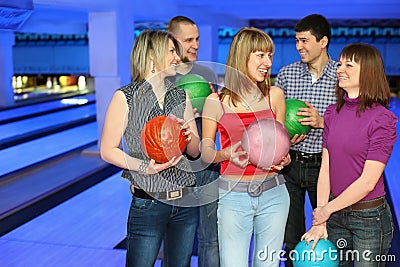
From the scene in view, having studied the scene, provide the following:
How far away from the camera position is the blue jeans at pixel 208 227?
1.60 m

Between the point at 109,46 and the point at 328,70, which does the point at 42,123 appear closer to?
the point at 109,46

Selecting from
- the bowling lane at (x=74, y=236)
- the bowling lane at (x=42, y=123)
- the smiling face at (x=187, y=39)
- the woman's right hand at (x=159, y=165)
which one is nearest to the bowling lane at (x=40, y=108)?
the bowling lane at (x=42, y=123)

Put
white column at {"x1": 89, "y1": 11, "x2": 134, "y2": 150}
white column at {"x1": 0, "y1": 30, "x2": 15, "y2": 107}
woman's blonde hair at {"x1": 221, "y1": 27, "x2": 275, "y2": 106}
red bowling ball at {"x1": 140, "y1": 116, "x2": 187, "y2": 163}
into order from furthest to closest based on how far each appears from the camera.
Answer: white column at {"x1": 0, "y1": 30, "x2": 15, "y2": 107} < white column at {"x1": 89, "y1": 11, "x2": 134, "y2": 150} < woman's blonde hair at {"x1": 221, "y1": 27, "x2": 275, "y2": 106} < red bowling ball at {"x1": 140, "y1": 116, "x2": 187, "y2": 163}

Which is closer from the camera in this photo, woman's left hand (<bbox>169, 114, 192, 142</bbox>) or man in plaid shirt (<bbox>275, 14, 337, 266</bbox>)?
woman's left hand (<bbox>169, 114, 192, 142</bbox>)

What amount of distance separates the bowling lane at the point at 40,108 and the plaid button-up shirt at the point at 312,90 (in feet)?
17.9

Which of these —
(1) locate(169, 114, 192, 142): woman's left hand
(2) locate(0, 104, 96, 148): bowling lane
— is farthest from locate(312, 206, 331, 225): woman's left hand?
(2) locate(0, 104, 96, 148): bowling lane

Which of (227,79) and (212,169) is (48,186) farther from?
(227,79)

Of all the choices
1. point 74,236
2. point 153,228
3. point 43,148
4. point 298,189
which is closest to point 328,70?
Answer: point 298,189

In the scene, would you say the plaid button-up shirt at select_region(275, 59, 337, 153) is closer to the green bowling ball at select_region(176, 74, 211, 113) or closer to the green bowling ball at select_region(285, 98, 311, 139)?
the green bowling ball at select_region(285, 98, 311, 139)

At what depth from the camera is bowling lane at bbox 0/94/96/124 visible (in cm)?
697

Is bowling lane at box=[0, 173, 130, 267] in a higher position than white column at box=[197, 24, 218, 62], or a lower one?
lower

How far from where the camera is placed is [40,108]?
7.92 metres

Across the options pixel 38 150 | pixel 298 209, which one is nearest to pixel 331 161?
pixel 298 209

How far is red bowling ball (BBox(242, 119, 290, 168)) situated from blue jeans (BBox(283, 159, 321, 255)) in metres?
0.52
